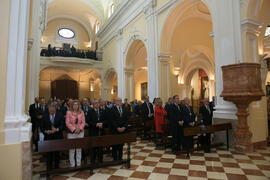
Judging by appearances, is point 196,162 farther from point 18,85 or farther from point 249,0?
point 249,0

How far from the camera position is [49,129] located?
407 cm

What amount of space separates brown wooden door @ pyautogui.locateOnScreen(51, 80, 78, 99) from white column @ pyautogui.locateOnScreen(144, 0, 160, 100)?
13.2 metres

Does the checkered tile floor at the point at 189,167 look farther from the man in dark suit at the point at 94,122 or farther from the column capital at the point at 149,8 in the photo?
the column capital at the point at 149,8

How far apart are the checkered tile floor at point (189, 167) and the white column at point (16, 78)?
1.21 m

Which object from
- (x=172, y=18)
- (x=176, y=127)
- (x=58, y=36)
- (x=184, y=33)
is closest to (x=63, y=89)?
(x=58, y=36)

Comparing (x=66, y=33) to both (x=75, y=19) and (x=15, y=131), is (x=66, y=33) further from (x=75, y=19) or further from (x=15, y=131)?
(x=15, y=131)

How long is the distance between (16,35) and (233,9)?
17.8 feet

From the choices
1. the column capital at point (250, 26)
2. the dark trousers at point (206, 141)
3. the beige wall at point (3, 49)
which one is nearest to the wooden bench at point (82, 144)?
the beige wall at point (3, 49)

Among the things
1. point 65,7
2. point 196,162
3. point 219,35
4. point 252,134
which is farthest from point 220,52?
point 65,7

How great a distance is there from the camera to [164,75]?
9164 mm

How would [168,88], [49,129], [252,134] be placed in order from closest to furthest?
1. [49,129]
2. [252,134]
3. [168,88]

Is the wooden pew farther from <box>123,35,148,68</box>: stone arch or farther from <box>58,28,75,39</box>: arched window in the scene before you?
<box>58,28,75,39</box>: arched window

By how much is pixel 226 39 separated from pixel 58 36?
62.7ft

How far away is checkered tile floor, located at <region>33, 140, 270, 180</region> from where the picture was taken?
139 inches
